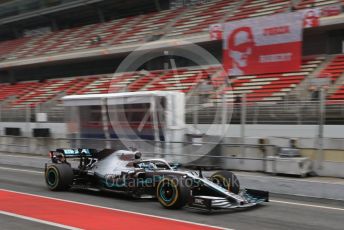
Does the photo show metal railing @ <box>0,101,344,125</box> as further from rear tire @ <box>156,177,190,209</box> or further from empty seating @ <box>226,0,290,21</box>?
empty seating @ <box>226,0,290,21</box>

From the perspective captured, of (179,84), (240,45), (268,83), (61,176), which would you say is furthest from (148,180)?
(240,45)

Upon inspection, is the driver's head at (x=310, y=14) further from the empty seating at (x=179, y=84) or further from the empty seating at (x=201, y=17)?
the empty seating at (x=201, y=17)

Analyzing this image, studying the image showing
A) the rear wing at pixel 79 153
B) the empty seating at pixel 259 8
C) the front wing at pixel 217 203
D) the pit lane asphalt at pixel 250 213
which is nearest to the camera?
the pit lane asphalt at pixel 250 213

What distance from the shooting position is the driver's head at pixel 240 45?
2084 cm

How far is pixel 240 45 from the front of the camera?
70.1 feet

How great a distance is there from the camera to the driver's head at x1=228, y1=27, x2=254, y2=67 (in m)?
20.8

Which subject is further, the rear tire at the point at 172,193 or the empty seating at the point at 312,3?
the empty seating at the point at 312,3

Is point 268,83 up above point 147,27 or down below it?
Result: below

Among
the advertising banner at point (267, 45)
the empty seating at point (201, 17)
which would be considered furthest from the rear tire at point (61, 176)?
the empty seating at point (201, 17)

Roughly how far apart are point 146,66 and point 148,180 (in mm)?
20193

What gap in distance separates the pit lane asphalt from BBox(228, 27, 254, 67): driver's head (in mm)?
11467

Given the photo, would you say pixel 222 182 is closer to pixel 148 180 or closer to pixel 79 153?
pixel 148 180

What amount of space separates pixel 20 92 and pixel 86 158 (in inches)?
991

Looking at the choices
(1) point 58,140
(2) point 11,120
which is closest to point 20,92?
(2) point 11,120
